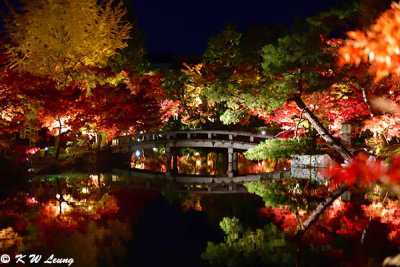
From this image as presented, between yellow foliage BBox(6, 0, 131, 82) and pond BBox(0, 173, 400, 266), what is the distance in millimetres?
8057

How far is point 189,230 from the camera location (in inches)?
328

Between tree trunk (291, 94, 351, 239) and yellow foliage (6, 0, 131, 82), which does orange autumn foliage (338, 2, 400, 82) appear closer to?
tree trunk (291, 94, 351, 239)

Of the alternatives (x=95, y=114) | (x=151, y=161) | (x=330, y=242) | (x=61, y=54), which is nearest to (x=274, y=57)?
(x=330, y=242)

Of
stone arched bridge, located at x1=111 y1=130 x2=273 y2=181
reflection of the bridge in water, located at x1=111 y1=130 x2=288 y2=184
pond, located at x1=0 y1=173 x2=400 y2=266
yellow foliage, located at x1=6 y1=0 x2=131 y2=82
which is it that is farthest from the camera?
stone arched bridge, located at x1=111 y1=130 x2=273 y2=181

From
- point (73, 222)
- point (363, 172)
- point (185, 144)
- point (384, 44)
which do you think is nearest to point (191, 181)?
point (185, 144)

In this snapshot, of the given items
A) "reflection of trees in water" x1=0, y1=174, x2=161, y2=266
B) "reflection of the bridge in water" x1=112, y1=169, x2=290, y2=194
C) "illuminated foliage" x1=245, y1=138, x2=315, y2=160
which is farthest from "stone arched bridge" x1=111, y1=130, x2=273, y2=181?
"reflection of trees in water" x1=0, y1=174, x2=161, y2=266

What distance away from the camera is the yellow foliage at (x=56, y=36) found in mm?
16828

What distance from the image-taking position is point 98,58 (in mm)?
18750

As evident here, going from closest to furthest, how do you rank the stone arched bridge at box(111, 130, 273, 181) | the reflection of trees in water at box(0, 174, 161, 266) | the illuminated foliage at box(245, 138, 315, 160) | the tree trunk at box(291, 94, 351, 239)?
the reflection of trees in water at box(0, 174, 161, 266)
the tree trunk at box(291, 94, 351, 239)
the illuminated foliage at box(245, 138, 315, 160)
the stone arched bridge at box(111, 130, 273, 181)

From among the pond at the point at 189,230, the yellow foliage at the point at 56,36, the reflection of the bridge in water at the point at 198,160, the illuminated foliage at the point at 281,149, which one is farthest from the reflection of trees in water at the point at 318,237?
the yellow foliage at the point at 56,36

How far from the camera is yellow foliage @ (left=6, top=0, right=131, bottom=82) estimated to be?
16.8m

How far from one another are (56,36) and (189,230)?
13.2 metres

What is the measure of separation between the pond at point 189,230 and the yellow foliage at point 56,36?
8057 mm

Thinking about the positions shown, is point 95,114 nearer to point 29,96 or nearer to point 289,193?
point 29,96
